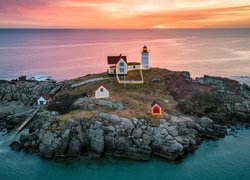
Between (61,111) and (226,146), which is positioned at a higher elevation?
(61,111)

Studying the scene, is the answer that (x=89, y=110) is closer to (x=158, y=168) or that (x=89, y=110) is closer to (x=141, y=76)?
(x=158, y=168)

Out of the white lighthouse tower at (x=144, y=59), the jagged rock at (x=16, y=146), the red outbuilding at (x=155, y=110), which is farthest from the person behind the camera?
the white lighthouse tower at (x=144, y=59)

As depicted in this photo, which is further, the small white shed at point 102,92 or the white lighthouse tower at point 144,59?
the white lighthouse tower at point 144,59

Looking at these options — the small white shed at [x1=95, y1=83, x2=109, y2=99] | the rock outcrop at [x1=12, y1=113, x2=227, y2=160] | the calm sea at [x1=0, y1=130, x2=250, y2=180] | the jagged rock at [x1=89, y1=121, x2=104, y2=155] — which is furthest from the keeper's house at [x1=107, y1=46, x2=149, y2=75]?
the calm sea at [x1=0, y1=130, x2=250, y2=180]

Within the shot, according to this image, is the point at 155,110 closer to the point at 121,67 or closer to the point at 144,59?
the point at 121,67

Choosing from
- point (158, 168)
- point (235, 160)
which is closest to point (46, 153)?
point (158, 168)

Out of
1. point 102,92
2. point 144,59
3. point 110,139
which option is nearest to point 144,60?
point 144,59

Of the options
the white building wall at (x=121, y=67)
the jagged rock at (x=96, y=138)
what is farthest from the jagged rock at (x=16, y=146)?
the white building wall at (x=121, y=67)

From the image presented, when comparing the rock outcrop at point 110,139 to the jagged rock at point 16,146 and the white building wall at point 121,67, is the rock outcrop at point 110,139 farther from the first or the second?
the white building wall at point 121,67

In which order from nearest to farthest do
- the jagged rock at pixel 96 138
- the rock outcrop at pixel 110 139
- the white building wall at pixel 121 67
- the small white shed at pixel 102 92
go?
1. the rock outcrop at pixel 110 139
2. the jagged rock at pixel 96 138
3. the small white shed at pixel 102 92
4. the white building wall at pixel 121 67
